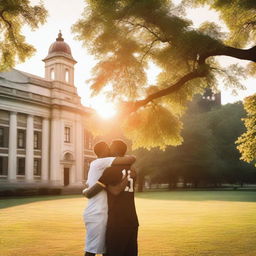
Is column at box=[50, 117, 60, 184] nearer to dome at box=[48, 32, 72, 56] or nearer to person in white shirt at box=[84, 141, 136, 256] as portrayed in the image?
dome at box=[48, 32, 72, 56]

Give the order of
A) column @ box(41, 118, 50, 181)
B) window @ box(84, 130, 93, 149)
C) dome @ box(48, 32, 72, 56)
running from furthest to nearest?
window @ box(84, 130, 93, 149) → dome @ box(48, 32, 72, 56) → column @ box(41, 118, 50, 181)

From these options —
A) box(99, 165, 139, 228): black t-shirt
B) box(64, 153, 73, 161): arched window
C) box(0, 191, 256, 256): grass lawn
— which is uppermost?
box(64, 153, 73, 161): arched window

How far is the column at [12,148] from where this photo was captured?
44.2 m

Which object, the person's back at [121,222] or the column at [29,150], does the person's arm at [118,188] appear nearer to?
the person's back at [121,222]

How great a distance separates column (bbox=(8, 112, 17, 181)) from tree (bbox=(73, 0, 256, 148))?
3340cm

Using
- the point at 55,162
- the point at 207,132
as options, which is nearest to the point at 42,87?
the point at 55,162

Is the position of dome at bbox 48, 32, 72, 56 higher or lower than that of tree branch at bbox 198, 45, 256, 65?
higher

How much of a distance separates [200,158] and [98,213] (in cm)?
4975

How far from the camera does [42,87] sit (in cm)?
5078

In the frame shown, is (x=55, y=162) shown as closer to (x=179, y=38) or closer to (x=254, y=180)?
(x=254, y=180)

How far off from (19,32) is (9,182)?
33.7 m

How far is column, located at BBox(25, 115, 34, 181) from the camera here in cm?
4647

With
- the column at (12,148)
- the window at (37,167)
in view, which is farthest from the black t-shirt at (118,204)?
the window at (37,167)

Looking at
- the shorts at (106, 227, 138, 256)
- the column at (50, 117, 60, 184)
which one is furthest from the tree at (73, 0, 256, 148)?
the column at (50, 117, 60, 184)
